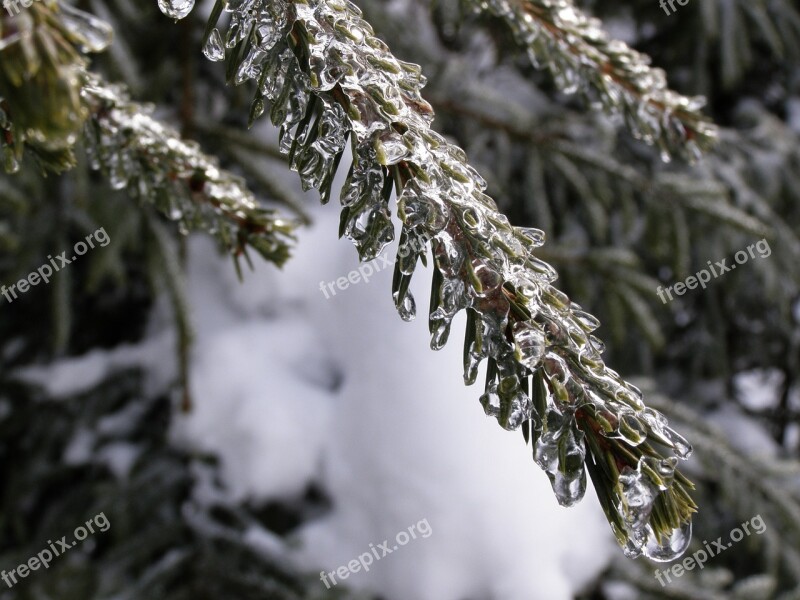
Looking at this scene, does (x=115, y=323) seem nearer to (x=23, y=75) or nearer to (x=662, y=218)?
(x=662, y=218)

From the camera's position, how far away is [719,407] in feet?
8.88

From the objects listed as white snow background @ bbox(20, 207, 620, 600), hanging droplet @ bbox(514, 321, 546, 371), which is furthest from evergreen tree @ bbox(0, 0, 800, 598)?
white snow background @ bbox(20, 207, 620, 600)

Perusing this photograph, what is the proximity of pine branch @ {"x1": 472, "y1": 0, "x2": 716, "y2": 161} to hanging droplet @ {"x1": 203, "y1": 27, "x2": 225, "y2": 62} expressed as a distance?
0.31 m

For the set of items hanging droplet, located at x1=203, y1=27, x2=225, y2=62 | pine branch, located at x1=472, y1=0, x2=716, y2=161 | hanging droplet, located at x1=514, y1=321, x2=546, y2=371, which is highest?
pine branch, located at x1=472, y1=0, x2=716, y2=161

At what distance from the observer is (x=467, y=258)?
0.32 meters

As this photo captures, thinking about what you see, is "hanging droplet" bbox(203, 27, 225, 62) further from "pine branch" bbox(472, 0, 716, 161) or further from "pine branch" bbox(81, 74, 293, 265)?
"pine branch" bbox(472, 0, 716, 161)

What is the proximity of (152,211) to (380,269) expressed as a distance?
1.89 ft

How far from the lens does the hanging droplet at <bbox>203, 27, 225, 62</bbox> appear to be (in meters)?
0.38

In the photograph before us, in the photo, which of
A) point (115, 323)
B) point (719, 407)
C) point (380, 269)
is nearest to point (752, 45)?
point (719, 407)

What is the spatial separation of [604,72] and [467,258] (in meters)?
0.42

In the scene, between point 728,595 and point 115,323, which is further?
point 115,323

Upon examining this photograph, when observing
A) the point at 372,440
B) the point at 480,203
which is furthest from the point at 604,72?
the point at 372,440

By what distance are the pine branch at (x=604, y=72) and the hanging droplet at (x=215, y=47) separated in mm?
312

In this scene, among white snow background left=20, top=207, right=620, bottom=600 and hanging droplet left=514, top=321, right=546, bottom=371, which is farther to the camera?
white snow background left=20, top=207, right=620, bottom=600
